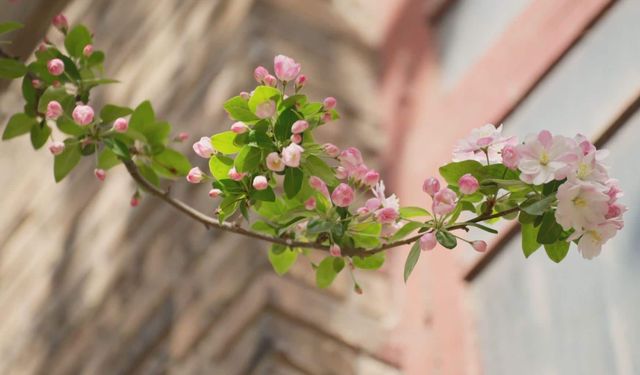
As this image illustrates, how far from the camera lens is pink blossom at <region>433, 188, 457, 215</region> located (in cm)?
114

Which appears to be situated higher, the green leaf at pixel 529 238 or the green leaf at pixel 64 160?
the green leaf at pixel 529 238

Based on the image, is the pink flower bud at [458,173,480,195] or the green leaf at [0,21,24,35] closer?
the pink flower bud at [458,173,480,195]

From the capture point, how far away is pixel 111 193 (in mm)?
2646

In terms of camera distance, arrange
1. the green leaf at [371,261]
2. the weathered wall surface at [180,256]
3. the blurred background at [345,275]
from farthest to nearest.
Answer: the weathered wall surface at [180,256], the blurred background at [345,275], the green leaf at [371,261]

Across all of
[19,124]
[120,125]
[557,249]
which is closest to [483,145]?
[557,249]

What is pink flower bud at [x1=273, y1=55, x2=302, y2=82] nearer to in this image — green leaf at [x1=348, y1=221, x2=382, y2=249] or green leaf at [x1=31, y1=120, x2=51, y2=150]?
green leaf at [x1=348, y1=221, x2=382, y2=249]

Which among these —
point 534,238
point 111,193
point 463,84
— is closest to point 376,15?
point 463,84

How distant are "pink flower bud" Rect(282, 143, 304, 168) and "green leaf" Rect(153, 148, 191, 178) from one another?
0.37 m

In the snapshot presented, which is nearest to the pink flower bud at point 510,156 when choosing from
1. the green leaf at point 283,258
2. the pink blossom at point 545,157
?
the pink blossom at point 545,157

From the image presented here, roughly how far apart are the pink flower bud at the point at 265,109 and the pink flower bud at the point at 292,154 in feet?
0.14

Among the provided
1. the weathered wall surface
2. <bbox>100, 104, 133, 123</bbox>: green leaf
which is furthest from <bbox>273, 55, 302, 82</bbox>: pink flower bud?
the weathered wall surface

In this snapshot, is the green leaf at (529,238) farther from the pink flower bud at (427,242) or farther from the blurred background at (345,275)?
the blurred background at (345,275)

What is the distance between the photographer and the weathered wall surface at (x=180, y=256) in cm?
208

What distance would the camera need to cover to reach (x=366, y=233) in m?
1.25
